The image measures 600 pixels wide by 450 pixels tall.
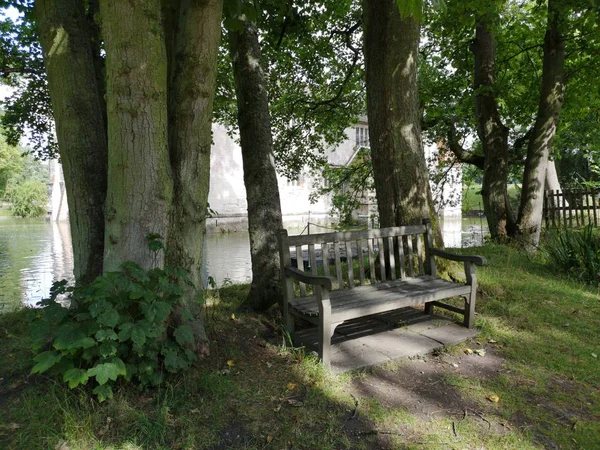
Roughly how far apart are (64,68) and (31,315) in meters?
1.83

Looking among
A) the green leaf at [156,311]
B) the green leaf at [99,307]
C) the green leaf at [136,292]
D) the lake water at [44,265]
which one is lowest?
the lake water at [44,265]

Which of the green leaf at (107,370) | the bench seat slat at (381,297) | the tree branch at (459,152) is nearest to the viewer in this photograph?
the green leaf at (107,370)

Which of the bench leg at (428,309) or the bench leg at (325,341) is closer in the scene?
the bench leg at (325,341)

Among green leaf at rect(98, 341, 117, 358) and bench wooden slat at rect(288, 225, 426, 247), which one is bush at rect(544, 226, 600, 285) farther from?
green leaf at rect(98, 341, 117, 358)

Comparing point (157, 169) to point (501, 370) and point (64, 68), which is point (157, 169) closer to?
point (64, 68)

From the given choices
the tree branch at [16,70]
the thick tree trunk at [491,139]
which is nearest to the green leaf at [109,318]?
the tree branch at [16,70]

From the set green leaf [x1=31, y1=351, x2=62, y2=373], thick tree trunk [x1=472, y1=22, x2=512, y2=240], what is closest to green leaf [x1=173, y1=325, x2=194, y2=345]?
green leaf [x1=31, y1=351, x2=62, y2=373]

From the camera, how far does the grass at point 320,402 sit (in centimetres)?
243

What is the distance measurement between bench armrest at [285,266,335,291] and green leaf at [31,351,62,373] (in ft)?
5.79

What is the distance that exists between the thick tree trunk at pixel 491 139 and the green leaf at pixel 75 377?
8.84m

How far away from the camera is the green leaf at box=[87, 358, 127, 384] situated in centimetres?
234

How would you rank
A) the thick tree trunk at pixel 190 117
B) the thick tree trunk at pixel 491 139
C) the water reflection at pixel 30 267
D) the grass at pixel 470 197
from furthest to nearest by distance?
the grass at pixel 470 197
the thick tree trunk at pixel 491 139
the water reflection at pixel 30 267
the thick tree trunk at pixel 190 117

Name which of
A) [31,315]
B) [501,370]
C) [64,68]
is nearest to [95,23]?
[64,68]

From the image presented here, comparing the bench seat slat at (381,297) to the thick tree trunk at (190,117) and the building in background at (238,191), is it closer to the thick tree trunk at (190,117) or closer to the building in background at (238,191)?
the thick tree trunk at (190,117)
